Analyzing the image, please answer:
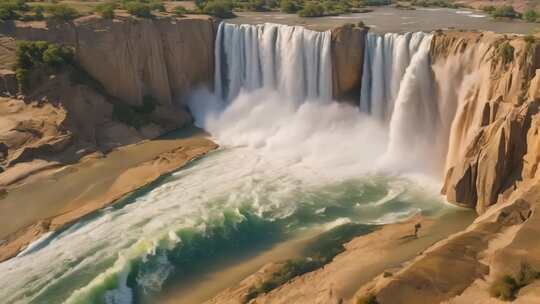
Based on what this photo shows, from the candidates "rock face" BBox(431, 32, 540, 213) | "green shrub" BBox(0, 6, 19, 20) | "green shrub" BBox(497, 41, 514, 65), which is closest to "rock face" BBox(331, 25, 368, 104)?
"rock face" BBox(431, 32, 540, 213)

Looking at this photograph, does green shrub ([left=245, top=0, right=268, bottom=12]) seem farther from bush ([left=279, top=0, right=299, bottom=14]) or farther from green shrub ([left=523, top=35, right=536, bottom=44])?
green shrub ([left=523, top=35, right=536, bottom=44])

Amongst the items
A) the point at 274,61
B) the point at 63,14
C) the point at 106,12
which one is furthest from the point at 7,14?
the point at 274,61

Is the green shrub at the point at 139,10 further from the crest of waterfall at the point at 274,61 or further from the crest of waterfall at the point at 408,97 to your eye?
the crest of waterfall at the point at 408,97

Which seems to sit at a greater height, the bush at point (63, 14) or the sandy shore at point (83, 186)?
the bush at point (63, 14)

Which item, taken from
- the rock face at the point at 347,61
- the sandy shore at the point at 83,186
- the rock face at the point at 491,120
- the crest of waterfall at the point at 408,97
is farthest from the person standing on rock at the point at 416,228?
the sandy shore at the point at 83,186

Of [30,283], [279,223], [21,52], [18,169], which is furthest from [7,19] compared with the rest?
[279,223]

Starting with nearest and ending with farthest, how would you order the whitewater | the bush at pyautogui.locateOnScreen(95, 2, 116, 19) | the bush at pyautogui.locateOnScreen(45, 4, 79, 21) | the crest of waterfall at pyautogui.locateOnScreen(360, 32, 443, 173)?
the whitewater
the crest of waterfall at pyautogui.locateOnScreen(360, 32, 443, 173)
the bush at pyautogui.locateOnScreen(45, 4, 79, 21)
the bush at pyautogui.locateOnScreen(95, 2, 116, 19)

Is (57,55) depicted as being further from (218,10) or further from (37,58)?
(218,10)
